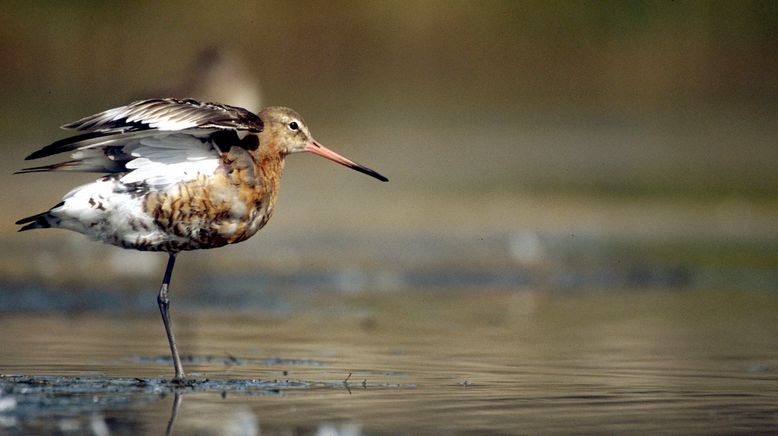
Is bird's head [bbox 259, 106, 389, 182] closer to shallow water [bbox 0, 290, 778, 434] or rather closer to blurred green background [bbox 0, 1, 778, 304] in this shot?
shallow water [bbox 0, 290, 778, 434]

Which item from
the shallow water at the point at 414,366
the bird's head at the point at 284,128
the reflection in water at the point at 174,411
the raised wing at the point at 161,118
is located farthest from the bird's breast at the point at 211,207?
the reflection in water at the point at 174,411

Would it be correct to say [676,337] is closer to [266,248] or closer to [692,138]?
[266,248]

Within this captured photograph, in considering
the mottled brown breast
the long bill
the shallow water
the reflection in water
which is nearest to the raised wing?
the mottled brown breast

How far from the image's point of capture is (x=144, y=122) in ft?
29.3

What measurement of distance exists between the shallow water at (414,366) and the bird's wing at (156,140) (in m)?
1.10

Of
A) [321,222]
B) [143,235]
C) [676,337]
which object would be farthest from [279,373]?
[321,222]

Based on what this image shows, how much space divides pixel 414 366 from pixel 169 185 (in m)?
1.68

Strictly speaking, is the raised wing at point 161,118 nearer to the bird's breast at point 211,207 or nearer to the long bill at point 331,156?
the bird's breast at point 211,207

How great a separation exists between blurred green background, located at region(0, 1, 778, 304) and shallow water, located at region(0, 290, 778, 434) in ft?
5.28

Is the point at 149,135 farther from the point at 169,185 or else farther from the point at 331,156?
the point at 331,156

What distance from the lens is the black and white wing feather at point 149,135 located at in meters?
8.97

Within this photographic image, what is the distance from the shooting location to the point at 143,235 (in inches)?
372

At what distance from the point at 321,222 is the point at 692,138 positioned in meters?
10.1

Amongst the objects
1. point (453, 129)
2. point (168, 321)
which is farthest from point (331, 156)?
point (453, 129)
